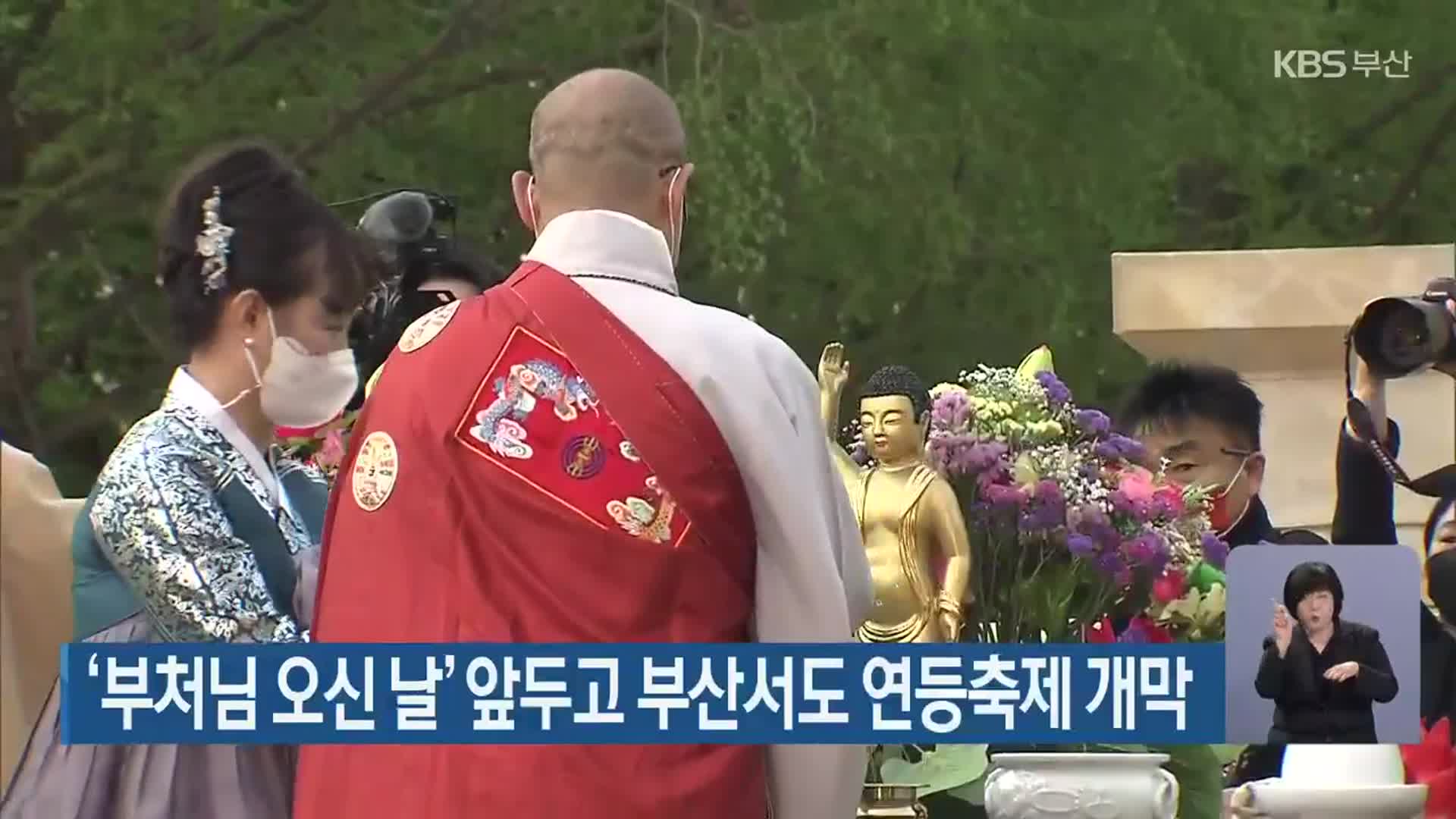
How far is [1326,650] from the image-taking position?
411 cm

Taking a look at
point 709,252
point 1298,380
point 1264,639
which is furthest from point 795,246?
point 1264,639

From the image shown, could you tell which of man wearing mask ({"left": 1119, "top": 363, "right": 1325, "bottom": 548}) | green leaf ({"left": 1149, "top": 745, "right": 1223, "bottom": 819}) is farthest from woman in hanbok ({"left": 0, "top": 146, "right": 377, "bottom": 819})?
man wearing mask ({"left": 1119, "top": 363, "right": 1325, "bottom": 548})

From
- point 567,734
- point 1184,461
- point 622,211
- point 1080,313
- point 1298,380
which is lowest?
point 567,734

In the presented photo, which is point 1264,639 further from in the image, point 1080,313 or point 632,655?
point 1080,313

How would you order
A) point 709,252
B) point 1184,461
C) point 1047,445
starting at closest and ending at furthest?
point 1047,445, point 1184,461, point 709,252

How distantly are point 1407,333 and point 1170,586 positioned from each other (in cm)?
97

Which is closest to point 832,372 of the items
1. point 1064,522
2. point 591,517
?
point 1064,522

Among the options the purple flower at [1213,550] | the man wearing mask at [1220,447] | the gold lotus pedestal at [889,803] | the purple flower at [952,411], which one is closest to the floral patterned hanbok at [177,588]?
the gold lotus pedestal at [889,803]

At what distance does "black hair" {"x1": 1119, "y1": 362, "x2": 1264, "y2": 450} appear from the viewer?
220 inches

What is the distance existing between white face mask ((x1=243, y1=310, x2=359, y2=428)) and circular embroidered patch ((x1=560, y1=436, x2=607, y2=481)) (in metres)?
0.46

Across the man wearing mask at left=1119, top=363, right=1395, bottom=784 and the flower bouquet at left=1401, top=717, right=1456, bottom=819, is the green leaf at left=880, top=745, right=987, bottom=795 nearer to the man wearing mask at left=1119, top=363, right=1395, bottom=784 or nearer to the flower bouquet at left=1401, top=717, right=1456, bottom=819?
the flower bouquet at left=1401, top=717, right=1456, bottom=819

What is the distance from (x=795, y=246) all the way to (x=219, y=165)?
672 cm

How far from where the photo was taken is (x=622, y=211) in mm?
3205
